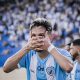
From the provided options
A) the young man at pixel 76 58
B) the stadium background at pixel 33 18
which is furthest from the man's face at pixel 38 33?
the stadium background at pixel 33 18

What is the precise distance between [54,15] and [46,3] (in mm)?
2728

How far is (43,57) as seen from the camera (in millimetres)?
3662

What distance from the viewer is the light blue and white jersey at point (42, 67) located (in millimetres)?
3586

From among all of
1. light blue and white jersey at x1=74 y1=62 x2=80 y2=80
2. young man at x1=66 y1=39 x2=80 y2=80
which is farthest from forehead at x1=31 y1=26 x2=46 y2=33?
light blue and white jersey at x1=74 y1=62 x2=80 y2=80

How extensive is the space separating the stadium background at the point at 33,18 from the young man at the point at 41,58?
966 centimetres

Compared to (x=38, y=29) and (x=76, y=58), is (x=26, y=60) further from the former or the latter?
(x=76, y=58)

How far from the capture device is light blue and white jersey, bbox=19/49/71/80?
141 inches

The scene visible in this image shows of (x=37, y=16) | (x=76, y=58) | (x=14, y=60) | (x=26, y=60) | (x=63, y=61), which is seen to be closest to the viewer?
(x=63, y=61)

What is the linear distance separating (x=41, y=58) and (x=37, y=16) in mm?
17142

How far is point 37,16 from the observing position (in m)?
20.8

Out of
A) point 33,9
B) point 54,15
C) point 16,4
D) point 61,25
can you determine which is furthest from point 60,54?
point 16,4

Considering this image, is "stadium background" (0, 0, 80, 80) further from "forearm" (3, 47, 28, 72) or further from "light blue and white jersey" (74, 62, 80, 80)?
"forearm" (3, 47, 28, 72)

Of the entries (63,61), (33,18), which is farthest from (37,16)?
(63,61)

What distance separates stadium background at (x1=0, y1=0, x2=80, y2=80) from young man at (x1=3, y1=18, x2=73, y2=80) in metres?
9.66
